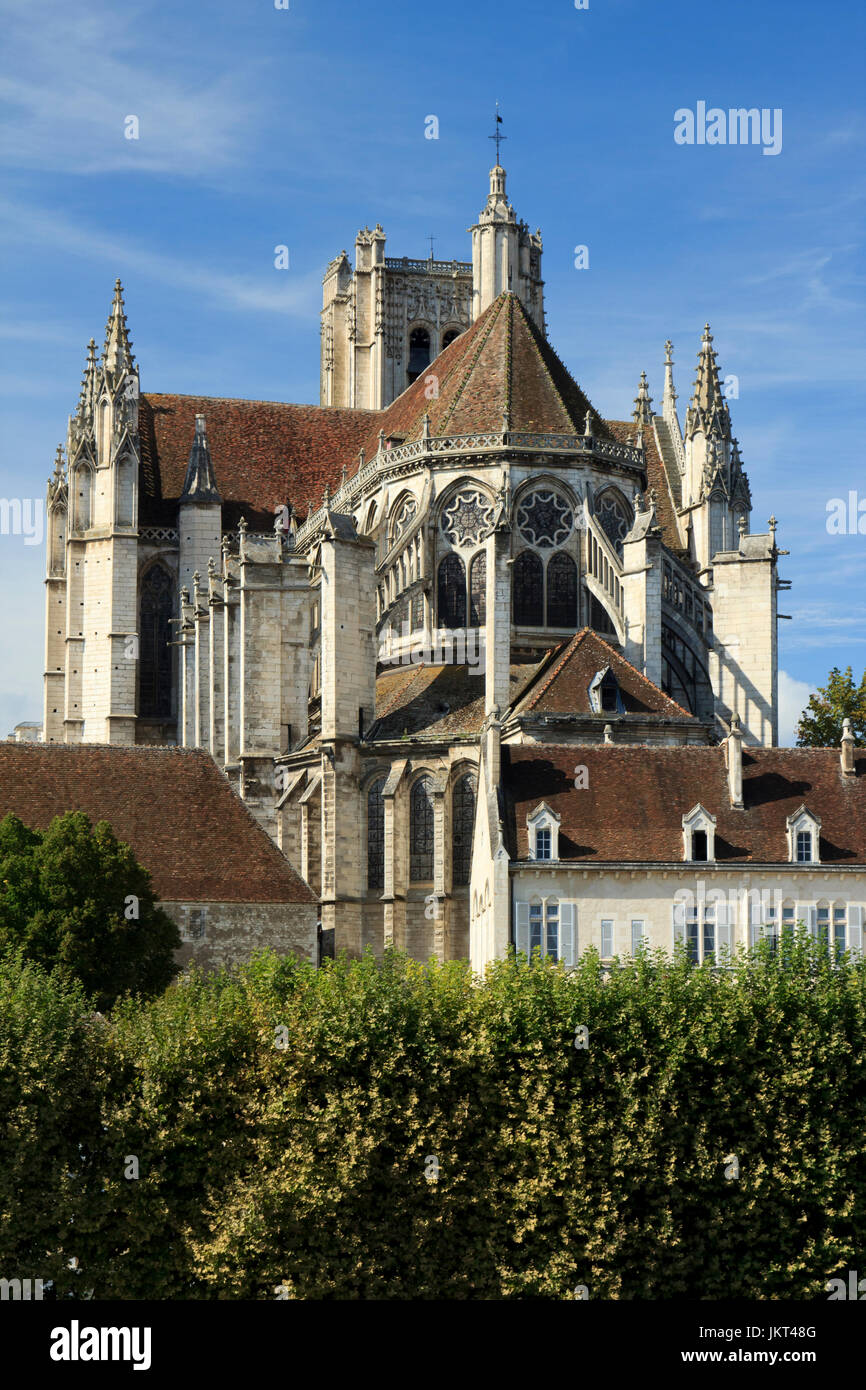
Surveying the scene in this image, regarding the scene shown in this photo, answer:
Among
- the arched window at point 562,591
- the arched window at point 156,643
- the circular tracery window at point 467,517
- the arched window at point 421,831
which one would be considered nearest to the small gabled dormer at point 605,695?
the arched window at point 421,831

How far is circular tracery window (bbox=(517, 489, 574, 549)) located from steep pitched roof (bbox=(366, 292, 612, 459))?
6.77 feet

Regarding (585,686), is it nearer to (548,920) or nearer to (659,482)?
(548,920)

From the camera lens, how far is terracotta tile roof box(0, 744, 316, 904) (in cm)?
5394

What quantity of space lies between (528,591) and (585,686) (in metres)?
8.79

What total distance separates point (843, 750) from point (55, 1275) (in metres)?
23.9

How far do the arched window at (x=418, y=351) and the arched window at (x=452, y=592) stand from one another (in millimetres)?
26957

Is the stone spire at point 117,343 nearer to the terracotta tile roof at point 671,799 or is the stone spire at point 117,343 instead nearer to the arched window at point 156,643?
the arched window at point 156,643

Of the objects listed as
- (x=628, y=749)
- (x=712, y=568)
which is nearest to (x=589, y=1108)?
(x=628, y=749)

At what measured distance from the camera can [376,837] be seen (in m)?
62.2

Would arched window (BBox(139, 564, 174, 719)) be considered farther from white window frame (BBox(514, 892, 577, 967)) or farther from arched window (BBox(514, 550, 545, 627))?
white window frame (BBox(514, 892, 577, 967))

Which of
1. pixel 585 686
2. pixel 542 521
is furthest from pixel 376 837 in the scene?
pixel 542 521

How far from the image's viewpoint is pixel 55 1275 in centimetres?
3547

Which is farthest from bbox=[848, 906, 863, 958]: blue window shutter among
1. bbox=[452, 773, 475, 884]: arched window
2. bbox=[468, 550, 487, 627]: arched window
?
bbox=[468, 550, 487, 627]: arched window
